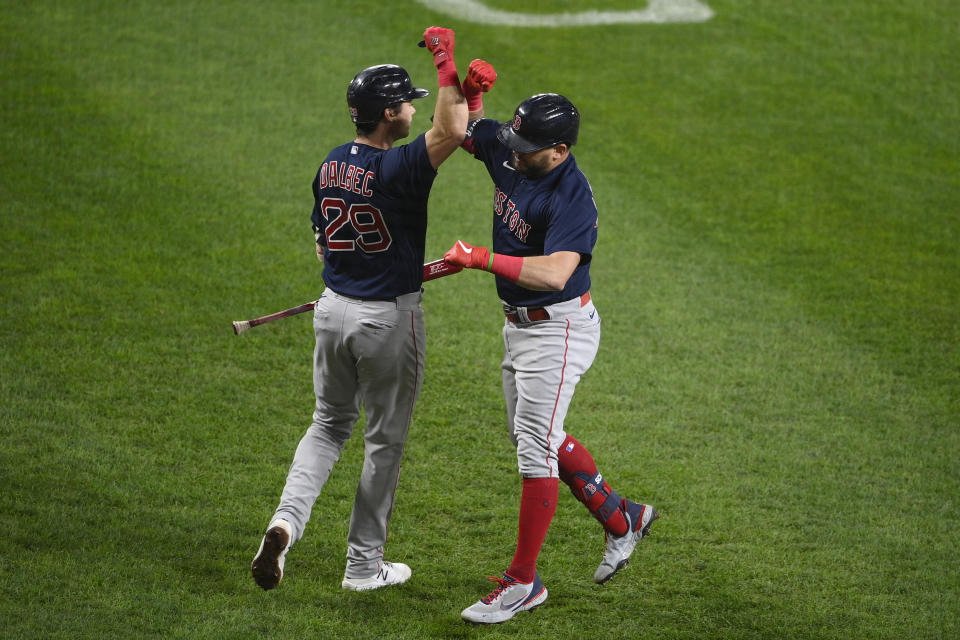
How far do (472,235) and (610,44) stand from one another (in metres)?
4.33

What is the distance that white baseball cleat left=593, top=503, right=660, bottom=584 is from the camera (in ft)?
14.9

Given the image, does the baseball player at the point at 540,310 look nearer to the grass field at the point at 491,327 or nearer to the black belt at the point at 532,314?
the black belt at the point at 532,314

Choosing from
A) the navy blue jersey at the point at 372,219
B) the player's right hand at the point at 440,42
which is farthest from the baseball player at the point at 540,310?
the navy blue jersey at the point at 372,219

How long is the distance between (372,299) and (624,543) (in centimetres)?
160

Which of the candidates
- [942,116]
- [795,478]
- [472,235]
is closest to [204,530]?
[795,478]

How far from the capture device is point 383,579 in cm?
449

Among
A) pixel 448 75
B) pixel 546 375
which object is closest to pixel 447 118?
pixel 448 75

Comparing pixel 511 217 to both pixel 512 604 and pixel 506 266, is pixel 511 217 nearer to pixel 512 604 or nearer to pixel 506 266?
pixel 506 266

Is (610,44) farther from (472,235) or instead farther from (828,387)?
(828,387)

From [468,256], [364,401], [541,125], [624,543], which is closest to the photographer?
[468,256]

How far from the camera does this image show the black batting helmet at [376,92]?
414 centimetres

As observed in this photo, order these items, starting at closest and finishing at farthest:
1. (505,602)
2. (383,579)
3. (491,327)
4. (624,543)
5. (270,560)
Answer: (270,560) < (505,602) < (383,579) < (624,543) < (491,327)

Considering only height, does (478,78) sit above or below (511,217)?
above

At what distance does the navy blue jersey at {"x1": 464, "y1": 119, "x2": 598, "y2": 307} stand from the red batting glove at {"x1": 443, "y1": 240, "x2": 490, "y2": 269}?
30 centimetres
